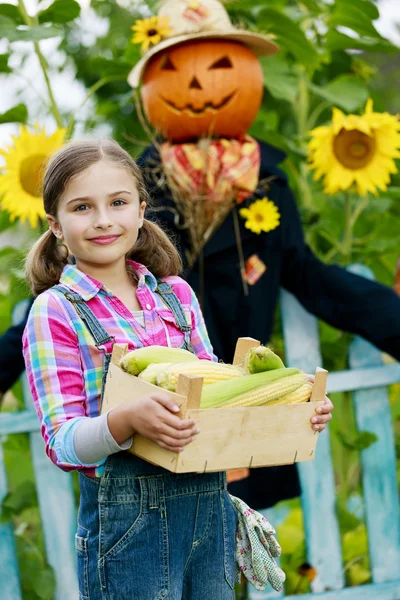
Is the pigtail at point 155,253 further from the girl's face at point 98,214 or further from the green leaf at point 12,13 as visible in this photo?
the green leaf at point 12,13

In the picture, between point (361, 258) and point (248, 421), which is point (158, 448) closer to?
point (248, 421)

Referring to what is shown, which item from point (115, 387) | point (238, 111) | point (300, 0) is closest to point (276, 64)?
point (300, 0)

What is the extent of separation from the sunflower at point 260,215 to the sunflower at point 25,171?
65 centimetres

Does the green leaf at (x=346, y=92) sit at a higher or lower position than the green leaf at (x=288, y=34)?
lower

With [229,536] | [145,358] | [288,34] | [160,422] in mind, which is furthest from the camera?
[288,34]

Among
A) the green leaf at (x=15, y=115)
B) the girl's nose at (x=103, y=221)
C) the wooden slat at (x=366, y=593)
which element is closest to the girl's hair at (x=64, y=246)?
the girl's nose at (x=103, y=221)

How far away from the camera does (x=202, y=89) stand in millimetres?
2662

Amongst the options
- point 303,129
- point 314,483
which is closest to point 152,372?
point 314,483

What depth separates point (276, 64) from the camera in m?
3.16

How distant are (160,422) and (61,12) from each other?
6.13 feet

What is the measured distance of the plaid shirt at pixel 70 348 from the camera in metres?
1.61

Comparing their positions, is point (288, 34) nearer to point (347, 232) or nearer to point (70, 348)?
point (347, 232)

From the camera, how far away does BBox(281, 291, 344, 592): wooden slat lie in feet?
9.77

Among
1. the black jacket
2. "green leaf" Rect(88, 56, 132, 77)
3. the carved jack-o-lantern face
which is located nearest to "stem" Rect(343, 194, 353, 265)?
the black jacket
